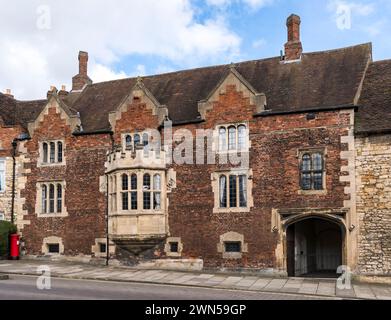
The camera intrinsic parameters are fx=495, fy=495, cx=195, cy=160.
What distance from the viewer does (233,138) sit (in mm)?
23328

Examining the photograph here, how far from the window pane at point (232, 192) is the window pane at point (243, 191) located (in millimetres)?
239

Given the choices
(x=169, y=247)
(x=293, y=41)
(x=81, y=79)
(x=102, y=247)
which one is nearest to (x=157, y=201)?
(x=169, y=247)

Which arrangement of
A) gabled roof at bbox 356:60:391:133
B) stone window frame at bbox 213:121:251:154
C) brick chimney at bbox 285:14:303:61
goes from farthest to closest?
brick chimney at bbox 285:14:303:61 → stone window frame at bbox 213:121:251:154 → gabled roof at bbox 356:60:391:133

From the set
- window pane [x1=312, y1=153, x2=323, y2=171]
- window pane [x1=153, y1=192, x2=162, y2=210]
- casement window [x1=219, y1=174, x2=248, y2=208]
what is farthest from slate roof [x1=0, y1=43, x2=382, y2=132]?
window pane [x1=153, y1=192, x2=162, y2=210]

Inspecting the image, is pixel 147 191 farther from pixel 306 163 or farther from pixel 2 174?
pixel 2 174

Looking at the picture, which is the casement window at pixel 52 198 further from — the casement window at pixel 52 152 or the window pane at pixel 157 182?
the window pane at pixel 157 182

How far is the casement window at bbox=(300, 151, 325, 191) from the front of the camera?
21641 mm

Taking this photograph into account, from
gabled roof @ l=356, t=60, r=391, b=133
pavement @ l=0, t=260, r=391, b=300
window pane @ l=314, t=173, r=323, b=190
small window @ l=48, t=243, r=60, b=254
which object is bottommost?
pavement @ l=0, t=260, r=391, b=300

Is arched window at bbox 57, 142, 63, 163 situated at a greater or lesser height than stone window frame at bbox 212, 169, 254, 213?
greater

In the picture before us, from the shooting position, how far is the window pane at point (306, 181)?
21.8m

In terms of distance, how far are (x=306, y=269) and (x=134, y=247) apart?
8.65 m

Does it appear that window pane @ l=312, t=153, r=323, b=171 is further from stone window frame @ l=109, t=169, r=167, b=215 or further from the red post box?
the red post box

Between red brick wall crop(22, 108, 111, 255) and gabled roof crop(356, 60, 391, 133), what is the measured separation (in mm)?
12483
